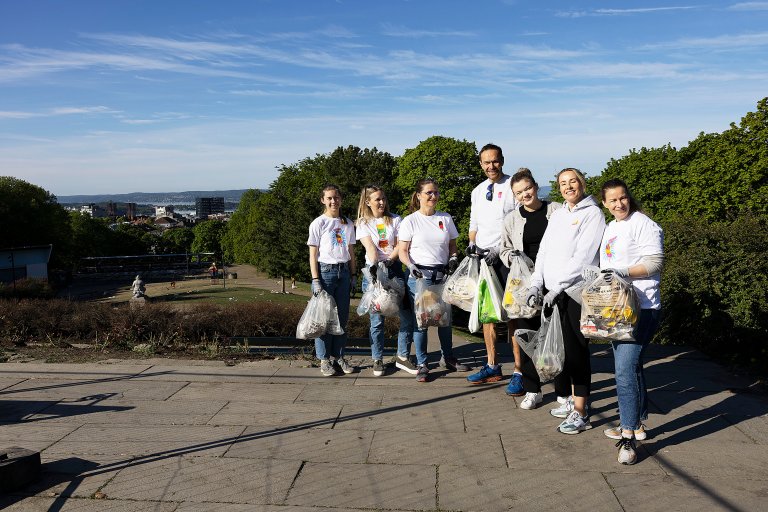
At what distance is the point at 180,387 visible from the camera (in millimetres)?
6113

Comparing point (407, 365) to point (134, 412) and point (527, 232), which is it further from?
point (134, 412)

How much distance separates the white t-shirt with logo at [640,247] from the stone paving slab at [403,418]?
1.66 metres

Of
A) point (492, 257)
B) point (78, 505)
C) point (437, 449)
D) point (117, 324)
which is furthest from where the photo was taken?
point (117, 324)

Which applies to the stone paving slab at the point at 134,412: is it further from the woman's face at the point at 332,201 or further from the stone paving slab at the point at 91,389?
the woman's face at the point at 332,201

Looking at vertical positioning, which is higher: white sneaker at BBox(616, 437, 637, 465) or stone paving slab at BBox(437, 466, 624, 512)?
white sneaker at BBox(616, 437, 637, 465)

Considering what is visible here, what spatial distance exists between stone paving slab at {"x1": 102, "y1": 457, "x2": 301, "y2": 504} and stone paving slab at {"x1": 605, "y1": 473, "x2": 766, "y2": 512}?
2.02 meters

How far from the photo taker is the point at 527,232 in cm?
550

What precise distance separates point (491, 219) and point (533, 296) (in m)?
1.12

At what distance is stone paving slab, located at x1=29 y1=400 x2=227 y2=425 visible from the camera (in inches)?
203

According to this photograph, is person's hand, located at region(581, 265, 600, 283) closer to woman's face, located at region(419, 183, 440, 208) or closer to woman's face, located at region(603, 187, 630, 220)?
woman's face, located at region(603, 187, 630, 220)

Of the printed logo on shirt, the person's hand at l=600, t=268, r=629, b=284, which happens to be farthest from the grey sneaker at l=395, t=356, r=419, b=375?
the person's hand at l=600, t=268, r=629, b=284

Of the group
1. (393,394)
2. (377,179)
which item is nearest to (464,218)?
(377,179)

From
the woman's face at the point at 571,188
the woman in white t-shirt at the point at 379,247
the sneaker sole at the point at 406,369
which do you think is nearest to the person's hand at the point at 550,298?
the woman's face at the point at 571,188

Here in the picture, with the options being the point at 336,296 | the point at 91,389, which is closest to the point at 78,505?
the point at 91,389
